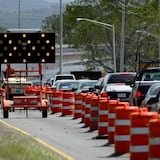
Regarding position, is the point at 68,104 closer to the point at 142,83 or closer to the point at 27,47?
the point at 27,47

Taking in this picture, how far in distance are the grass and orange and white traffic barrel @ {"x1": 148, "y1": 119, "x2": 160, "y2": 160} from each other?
3.06 meters

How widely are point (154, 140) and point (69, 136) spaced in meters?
9.84

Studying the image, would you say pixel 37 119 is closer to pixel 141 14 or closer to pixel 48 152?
pixel 48 152

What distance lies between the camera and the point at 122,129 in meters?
18.6

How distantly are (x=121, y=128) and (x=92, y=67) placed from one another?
7820cm

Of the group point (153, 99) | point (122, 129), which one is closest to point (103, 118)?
point (153, 99)

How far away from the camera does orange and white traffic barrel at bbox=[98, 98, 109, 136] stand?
891 inches

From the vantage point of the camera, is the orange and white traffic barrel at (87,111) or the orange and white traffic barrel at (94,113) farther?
the orange and white traffic barrel at (87,111)

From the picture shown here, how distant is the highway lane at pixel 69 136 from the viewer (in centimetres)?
1847

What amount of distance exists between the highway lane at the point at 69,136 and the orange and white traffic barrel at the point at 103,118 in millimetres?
328

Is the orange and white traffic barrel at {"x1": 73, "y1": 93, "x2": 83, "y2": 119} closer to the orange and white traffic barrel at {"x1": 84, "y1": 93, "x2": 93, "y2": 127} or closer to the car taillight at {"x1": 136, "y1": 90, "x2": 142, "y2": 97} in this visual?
the car taillight at {"x1": 136, "y1": 90, "x2": 142, "y2": 97}

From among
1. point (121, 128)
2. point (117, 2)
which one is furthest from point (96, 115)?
point (117, 2)

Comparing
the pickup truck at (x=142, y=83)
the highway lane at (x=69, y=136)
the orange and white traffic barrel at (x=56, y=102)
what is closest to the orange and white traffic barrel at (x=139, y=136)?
the highway lane at (x=69, y=136)

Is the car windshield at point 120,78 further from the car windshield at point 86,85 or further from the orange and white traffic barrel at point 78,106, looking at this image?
the car windshield at point 86,85
